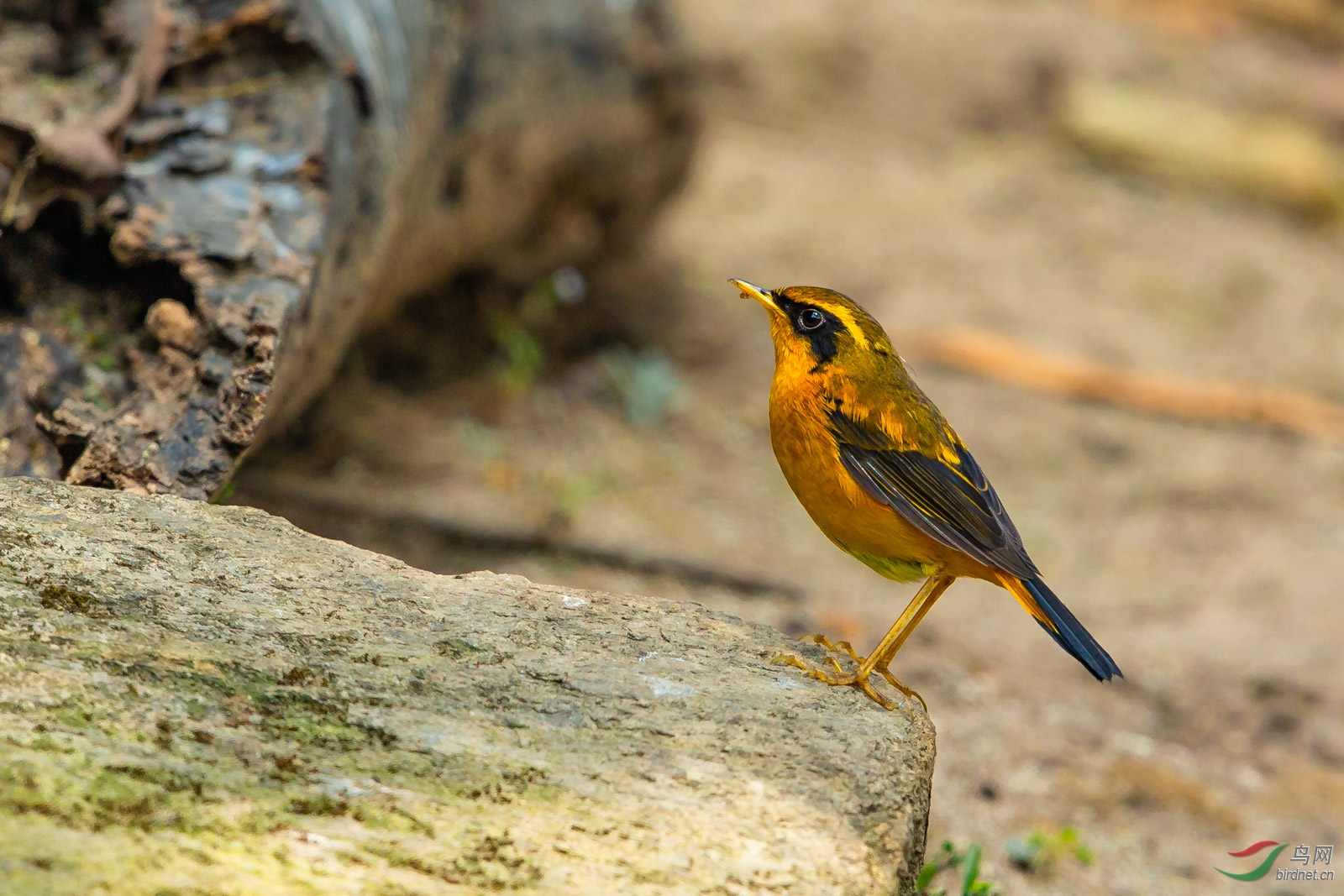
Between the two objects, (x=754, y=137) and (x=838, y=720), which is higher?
(x=754, y=137)

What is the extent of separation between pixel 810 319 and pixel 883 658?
3.43 ft

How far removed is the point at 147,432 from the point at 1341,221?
11.1 metres

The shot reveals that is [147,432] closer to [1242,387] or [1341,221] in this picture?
[1242,387]

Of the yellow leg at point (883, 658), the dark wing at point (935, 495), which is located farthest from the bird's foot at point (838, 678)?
the dark wing at point (935, 495)

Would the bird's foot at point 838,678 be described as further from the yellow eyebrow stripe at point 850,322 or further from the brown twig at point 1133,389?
the brown twig at point 1133,389

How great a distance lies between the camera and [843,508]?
3.27 meters

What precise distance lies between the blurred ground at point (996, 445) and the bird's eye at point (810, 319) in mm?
1809

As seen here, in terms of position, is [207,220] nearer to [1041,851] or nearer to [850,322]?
[850,322]

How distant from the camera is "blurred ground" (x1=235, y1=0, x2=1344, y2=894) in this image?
5.02 m

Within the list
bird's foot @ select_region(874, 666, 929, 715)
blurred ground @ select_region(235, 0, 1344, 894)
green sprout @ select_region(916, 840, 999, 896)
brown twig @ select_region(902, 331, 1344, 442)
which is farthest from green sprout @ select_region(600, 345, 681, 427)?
bird's foot @ select_region(874, 666, 929, 715)

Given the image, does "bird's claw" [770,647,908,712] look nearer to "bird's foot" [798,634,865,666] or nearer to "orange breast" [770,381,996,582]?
"bird's foot" [798,634,865,666]

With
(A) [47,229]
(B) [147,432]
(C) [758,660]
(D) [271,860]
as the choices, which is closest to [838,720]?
(C) [758,660]

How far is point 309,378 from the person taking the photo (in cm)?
429

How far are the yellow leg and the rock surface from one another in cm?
5
